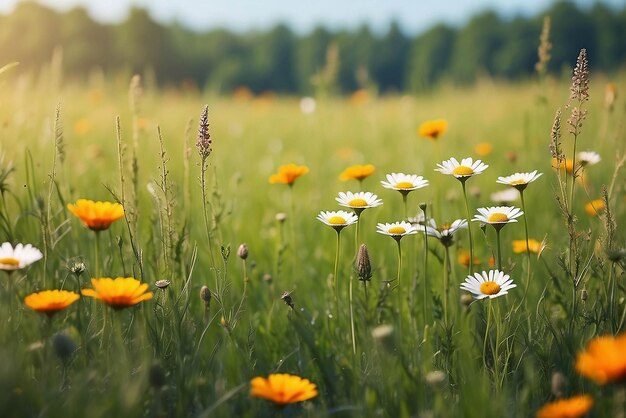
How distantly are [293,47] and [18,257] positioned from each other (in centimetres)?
4823

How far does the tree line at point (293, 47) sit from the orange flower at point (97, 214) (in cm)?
2392

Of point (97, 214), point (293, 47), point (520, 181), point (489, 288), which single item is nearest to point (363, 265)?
point (489, 288)

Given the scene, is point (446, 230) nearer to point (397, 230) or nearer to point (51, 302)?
point (397, 230)

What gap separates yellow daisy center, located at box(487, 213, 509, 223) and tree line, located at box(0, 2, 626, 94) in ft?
77.8

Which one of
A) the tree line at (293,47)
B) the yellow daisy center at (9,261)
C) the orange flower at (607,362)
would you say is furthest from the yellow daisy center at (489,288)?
the tree line at (293,47)

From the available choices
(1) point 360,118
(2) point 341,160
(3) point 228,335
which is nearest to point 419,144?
(2) point 341,160

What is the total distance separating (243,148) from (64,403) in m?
3.60

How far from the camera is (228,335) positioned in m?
1.15

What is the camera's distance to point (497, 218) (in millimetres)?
1264

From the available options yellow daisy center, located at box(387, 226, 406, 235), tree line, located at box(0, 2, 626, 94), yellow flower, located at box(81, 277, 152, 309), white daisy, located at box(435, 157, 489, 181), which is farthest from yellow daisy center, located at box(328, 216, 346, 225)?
tree line, located at box(0, 2, 626, 94)

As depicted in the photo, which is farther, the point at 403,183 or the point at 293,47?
the point at 293,47

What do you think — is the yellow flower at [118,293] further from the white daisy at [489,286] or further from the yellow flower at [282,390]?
the white daisy at [489,286]

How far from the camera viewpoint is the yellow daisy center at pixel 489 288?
1.15 m

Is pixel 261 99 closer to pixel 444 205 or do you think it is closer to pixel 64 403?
pixel 444 205
